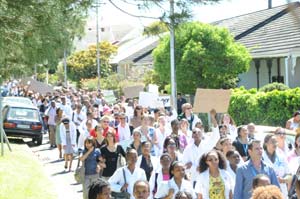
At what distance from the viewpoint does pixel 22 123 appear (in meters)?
23.1

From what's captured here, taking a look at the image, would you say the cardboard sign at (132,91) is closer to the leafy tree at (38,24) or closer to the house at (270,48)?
the house at (270,48)

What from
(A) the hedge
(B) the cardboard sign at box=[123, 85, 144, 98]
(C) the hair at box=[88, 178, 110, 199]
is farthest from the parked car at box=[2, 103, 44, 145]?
(C) the hair at box=[88, 178, 110, 199]

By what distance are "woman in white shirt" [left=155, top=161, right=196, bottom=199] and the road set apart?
5.12m

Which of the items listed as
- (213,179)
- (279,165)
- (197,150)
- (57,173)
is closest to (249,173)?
(213,179)

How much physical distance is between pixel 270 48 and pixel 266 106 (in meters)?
Result: 7.37

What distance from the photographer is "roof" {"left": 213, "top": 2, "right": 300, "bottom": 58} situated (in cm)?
2652

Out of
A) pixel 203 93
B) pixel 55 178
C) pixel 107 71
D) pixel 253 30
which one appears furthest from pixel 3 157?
pixel 107 71

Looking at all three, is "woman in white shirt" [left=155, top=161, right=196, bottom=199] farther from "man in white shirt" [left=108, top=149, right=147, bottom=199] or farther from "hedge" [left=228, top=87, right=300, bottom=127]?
"hedge" [left=228, top=87, right=300, bottom=127]

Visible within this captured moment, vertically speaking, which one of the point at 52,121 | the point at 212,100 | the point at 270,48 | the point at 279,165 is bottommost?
the point at 52,121

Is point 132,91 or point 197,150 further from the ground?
point 132,91

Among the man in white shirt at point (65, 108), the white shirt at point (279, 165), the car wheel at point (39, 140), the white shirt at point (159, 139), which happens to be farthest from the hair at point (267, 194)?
the car wheel at point (39, 140)

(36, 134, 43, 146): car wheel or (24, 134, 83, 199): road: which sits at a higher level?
(36, 134, 43, 146): car wheel

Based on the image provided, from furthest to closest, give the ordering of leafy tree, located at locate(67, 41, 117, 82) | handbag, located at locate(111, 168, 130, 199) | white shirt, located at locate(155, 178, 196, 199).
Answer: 1. leafy tree, located at locate(67, 41, 117, 82)
2. handbag, located at locate(111, 168, 130, 199)
3. white shirt, located at locate(155, 178, 196, 199)

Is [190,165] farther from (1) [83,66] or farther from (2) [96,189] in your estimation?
(1) [83,66]
